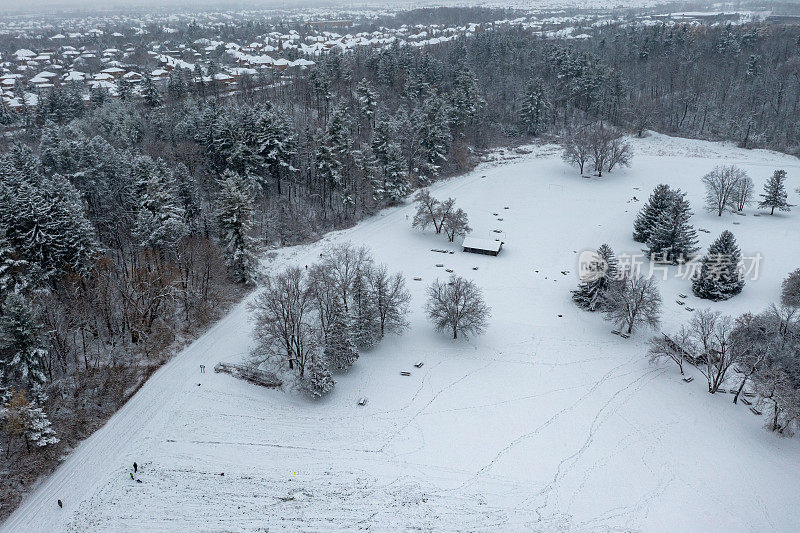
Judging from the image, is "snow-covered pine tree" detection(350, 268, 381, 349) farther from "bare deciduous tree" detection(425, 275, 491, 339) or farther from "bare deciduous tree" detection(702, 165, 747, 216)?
"bare deciduous tree" detection(702, 165, 747, 216)

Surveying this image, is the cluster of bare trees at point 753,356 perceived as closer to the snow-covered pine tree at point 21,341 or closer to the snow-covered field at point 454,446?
the snow-covered field at point 454,446

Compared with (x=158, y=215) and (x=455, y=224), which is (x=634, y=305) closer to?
(x=455, y=224)

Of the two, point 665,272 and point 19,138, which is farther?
point 19,138

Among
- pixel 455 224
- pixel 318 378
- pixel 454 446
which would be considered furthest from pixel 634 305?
pixel 318 378

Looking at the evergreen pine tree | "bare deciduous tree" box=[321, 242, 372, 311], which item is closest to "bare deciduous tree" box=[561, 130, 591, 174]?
"bare deciduous tree" box=[321, 242, 372, 311]

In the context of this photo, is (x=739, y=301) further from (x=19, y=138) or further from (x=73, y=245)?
(x=19, y=138)

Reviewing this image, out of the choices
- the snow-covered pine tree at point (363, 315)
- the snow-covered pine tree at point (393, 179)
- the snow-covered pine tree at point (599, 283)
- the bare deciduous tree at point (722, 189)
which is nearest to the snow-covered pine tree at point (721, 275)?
the snow-covered pine tree at point (599, 283)

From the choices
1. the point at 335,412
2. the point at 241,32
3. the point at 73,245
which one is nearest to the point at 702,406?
the point at 335,412
